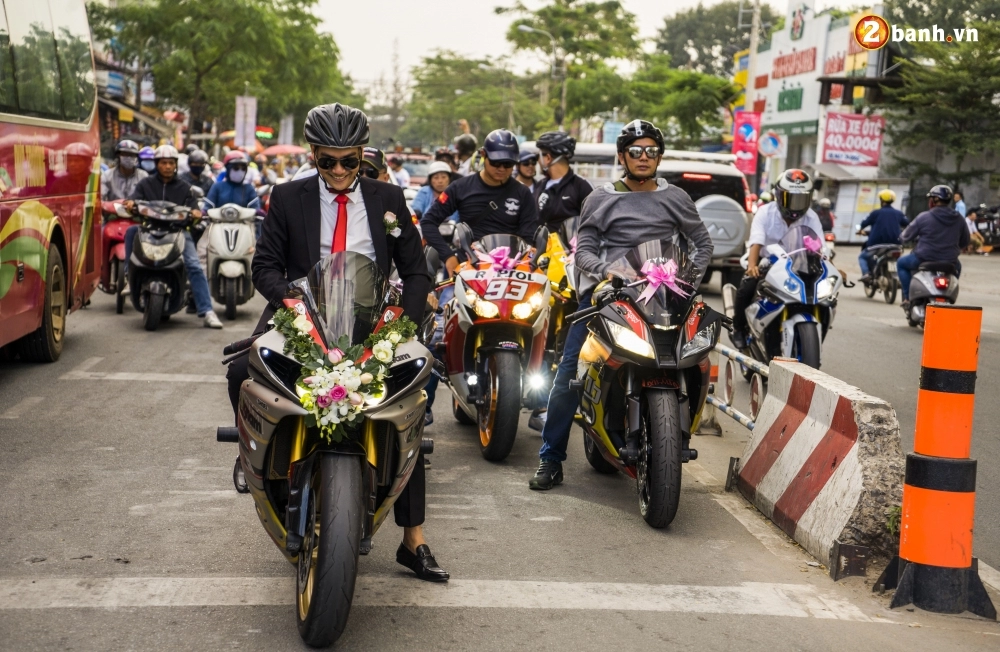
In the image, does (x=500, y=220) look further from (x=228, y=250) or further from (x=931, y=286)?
(x=931, y=286)

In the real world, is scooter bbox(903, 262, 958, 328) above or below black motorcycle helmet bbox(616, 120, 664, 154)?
below

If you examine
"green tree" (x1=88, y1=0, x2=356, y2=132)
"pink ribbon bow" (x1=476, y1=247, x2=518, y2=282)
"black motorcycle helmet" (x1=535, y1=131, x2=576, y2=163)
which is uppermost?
"green tree" (x1=88, y1=0, x2=356, y2=132)

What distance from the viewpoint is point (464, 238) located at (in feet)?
26.1

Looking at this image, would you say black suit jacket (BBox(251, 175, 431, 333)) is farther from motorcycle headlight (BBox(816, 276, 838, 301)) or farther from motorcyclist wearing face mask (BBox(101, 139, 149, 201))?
motorcyclist wearing face mask (BBox(101, 139, 149, 201))

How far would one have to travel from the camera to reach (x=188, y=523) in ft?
19.0

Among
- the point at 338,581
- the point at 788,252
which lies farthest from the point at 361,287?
the point at 788,252

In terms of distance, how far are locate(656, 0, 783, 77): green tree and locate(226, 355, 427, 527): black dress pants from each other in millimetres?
83988

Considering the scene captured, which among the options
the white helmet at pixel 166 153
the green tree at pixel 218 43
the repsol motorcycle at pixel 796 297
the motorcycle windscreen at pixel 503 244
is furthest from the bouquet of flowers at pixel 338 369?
the green tree at pixel 218 43

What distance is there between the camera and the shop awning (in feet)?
144

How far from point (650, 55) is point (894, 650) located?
64994 mm

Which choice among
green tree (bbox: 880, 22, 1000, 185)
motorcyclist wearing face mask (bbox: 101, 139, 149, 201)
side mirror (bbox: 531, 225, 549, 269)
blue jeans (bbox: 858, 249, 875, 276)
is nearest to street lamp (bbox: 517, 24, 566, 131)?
green tree (bbox: 880, 22, 1000, 185)

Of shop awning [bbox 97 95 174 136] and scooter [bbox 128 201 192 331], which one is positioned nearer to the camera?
scooter [bbox 128 201 192 331]

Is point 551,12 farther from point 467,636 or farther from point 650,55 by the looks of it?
point 467,636

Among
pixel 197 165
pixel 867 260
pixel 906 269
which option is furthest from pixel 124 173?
pixel 867 260
